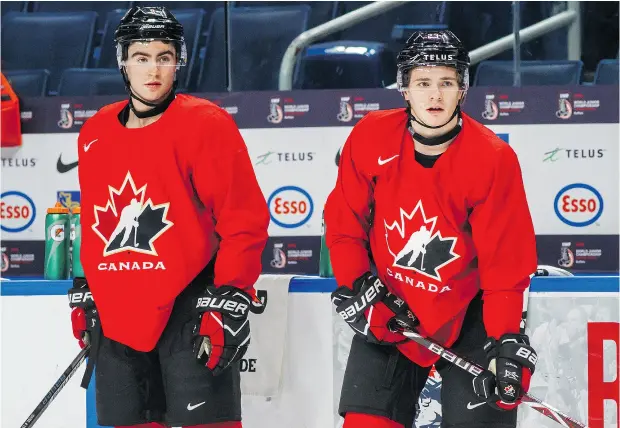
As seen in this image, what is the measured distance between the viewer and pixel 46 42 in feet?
15.3

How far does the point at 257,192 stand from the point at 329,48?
1.63m

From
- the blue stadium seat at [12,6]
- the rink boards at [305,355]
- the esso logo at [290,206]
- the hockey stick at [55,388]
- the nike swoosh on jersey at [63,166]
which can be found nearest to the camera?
the hockey stick at [55,388]

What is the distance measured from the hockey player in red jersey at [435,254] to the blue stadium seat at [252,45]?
1.61m

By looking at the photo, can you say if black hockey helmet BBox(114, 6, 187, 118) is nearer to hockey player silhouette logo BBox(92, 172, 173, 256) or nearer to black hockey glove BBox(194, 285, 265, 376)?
hockey player silhouette logo BBox(92, 172, 173, 256)

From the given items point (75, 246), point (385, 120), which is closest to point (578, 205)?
point (385, 120)

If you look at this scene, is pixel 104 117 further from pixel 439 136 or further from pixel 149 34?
pixel 439 136

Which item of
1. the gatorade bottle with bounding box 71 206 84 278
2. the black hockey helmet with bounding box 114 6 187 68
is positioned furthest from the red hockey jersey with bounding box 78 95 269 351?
the gatorade bottle with bounding box 71 206 84 278

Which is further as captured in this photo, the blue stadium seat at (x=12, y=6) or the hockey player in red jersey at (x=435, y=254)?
the blue stadium seat at (x=12, y=6)

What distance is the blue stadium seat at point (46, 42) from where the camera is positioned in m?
4.58

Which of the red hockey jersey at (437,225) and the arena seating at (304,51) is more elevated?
the arena seating at (304,51)

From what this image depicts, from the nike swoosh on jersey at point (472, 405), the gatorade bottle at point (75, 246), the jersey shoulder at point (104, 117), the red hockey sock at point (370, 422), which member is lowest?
the red hockey sock at point (370, 422)

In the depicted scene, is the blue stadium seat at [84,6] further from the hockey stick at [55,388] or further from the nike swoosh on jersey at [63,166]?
the hockey stick at [55,388]

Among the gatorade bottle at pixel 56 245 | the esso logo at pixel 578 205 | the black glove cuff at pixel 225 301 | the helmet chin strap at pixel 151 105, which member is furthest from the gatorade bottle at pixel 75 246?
the esso logo at pixel 578 205

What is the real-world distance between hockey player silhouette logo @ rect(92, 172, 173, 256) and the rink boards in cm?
67
